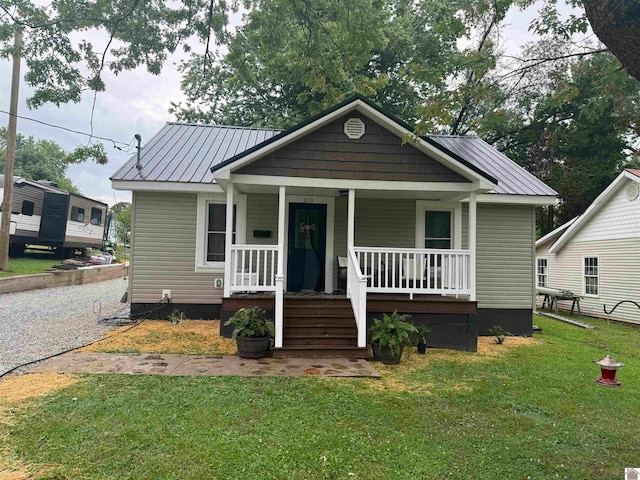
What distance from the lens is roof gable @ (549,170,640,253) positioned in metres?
11.8

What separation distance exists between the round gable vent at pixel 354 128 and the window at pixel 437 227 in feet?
9.47

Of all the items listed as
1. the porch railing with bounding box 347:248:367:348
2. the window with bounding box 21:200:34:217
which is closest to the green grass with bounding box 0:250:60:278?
the window with bounding box 21:200:34:217

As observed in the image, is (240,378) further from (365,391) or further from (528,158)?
(528,158)

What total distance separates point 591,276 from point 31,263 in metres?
22.8

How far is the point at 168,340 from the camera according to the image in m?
6.99

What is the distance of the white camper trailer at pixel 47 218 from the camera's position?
17312mm

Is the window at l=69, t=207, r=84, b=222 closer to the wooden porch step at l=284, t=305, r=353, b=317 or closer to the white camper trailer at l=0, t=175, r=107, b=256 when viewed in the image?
the white camper trailer at l=0, t=175, r=107, b=256

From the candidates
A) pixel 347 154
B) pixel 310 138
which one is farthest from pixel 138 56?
pixel 347 154

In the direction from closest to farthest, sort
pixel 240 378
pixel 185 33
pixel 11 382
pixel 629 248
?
1. pixel 11 382
2. pixel 240 378
3. pixel 185 33
4. pixel 629 248

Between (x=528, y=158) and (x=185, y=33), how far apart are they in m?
21.6

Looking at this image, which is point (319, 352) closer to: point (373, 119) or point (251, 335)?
point (251, 335)

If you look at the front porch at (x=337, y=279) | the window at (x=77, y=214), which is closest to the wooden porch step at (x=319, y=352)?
the front porch at (x=337, y=279)

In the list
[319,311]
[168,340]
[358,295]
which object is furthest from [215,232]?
[358,295]

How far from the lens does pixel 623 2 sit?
9.02 ft
